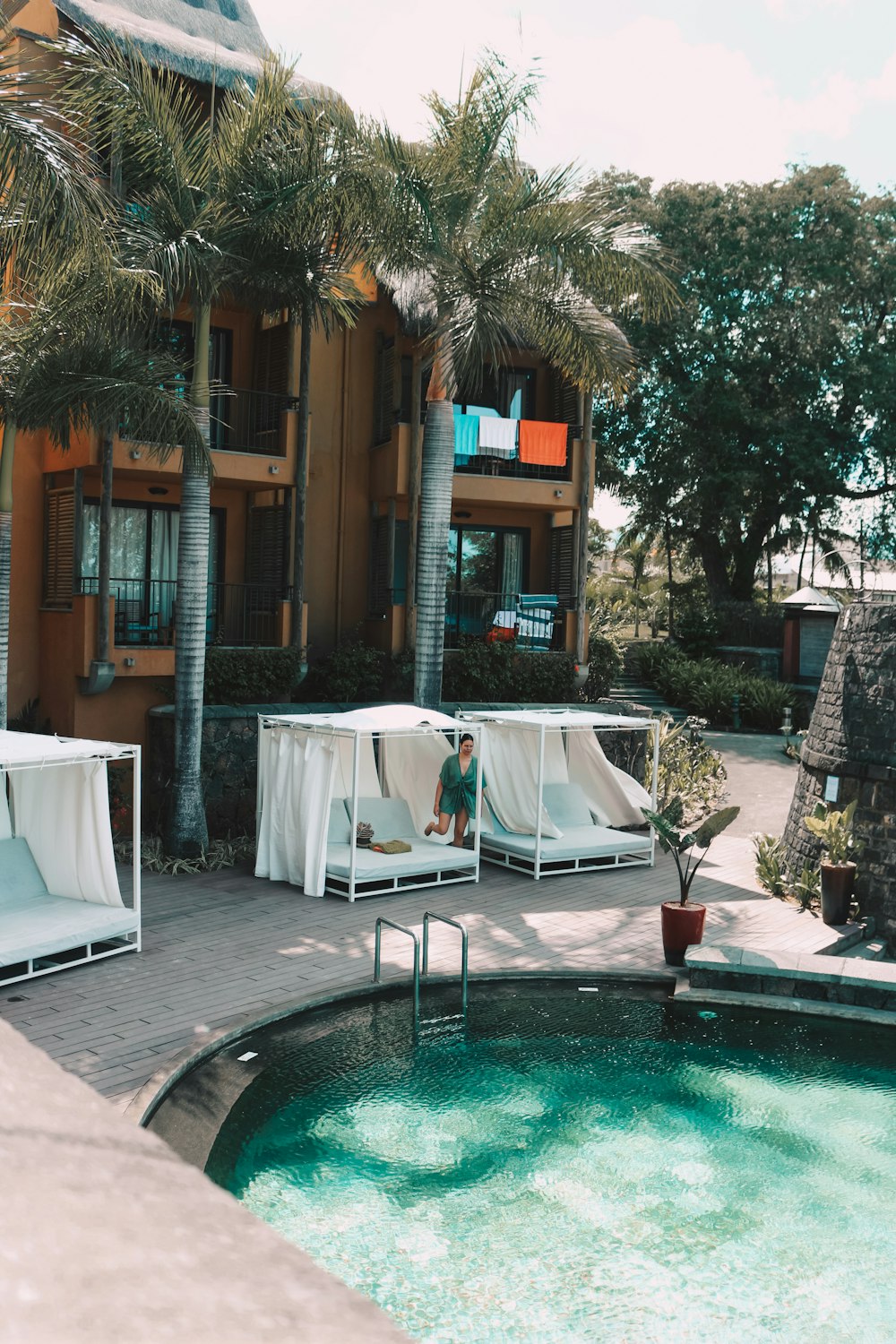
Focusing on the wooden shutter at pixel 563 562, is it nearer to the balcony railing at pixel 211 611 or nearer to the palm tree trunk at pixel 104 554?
the balcony railing at pixel 211 611

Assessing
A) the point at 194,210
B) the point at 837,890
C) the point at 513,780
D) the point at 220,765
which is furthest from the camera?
the point at 220,765

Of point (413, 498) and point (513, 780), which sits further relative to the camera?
point (413, 498)

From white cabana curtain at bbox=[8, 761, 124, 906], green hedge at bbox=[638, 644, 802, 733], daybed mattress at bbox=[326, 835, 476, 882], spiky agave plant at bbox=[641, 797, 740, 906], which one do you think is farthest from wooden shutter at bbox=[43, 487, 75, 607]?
green hedge at bbox=[638, 644, 802, 733]

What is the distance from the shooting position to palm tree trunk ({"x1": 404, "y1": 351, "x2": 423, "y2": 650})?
2233 centimetres

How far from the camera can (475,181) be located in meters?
16.9

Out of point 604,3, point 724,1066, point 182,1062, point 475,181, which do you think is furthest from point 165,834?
point 604,3

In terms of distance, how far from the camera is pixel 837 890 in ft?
48.4

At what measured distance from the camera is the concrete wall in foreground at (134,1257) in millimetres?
835

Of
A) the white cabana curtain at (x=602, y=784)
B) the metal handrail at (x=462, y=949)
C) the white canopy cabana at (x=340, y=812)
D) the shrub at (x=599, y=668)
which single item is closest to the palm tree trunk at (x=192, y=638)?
the white canopy cabana at (x=340, y=812)

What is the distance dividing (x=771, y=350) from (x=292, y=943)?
26.9 m

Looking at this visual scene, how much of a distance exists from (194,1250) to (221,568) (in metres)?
22.0

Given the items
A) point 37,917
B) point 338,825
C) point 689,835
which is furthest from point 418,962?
point 338,825

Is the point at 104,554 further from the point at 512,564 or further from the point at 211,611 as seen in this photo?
the point at 512,564

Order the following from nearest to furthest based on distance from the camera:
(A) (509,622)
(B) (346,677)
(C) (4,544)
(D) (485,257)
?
(C) (4,544)
(D) (485,257)
(B) (346,677)
(A) (509,622)
